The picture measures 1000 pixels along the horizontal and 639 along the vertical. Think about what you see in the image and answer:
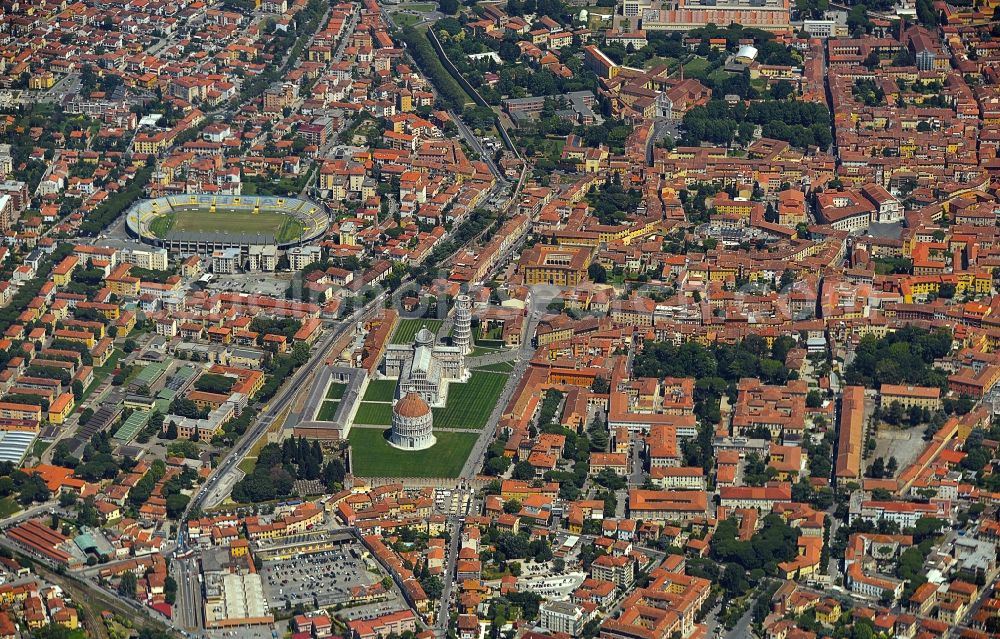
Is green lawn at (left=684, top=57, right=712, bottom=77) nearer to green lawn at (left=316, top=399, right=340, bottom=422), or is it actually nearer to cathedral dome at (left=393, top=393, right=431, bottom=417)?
green lawn at (left=316, top=399, right=340, bottom=422)

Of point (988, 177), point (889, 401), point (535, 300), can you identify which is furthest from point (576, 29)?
point (889, 401)

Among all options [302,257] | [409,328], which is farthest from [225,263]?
[409,328]

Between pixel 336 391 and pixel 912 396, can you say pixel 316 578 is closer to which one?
pixel 336 391

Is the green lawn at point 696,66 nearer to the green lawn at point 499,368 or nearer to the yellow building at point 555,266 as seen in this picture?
the yellow building at point 555,266

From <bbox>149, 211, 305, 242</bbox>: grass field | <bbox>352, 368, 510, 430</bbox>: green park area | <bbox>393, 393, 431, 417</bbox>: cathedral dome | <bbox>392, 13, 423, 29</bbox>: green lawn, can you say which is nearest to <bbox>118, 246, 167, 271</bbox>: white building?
<bbox>149, 211, 305, 242</bbox>: grass field

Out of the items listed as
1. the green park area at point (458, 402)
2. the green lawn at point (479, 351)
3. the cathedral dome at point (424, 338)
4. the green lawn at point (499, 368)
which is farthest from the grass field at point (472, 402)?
the cathedral dome at point (424, 338)

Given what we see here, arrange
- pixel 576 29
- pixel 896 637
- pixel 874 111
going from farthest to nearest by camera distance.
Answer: pixel 576 29 → pixel 874 111 → pixel 896 637

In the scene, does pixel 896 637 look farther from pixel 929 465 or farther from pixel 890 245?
pixel 890 245

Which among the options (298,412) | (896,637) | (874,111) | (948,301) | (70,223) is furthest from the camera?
A: (874,111)
